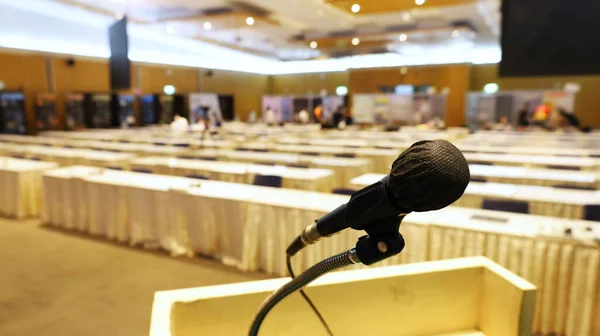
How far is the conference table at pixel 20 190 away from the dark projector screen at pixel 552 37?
631cm

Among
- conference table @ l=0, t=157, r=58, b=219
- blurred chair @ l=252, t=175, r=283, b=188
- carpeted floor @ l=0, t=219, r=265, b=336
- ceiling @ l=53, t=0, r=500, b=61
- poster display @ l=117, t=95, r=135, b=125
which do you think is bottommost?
carpeted floor @ l=0, t=219, r=265, b=336

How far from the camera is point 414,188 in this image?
72 cm

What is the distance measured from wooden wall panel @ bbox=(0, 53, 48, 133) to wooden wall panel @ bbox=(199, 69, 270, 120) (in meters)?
7.47

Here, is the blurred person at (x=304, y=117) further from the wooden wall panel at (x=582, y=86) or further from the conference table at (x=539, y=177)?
the conference table at (x=539, y=177)

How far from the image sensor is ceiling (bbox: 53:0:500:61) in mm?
11219

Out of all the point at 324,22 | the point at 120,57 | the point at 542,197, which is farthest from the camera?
the point at 324,22

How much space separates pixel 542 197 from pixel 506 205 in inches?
23.0

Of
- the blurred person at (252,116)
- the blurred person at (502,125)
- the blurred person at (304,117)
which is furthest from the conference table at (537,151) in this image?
the blurred person at (252,116)

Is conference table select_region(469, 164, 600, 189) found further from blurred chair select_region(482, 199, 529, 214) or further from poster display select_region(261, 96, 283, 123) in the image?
poster display select_region(261, 96, 283, 123)

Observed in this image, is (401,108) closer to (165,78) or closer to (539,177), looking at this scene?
(165,78)

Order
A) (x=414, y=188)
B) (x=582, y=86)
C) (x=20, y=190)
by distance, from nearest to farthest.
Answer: (x=414, y=188) < (x=20, y=190) < (x=582, y=86)

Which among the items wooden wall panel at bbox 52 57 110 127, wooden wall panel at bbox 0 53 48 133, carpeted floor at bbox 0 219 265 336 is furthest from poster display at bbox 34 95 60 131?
carpeted floor at bbox 0 219 265 336

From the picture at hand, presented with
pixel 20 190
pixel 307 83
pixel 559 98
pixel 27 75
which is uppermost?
pixel 307 83

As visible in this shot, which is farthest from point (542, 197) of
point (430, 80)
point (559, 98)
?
point (559, 98)
